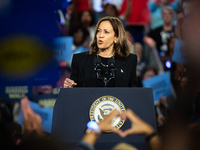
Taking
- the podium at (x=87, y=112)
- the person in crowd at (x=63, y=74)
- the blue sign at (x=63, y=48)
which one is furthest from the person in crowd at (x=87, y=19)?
the podium at (x=87, y=112)

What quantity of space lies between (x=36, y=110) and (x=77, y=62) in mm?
1908

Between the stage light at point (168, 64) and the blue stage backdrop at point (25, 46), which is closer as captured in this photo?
the blue stage backdrop at point (25, 46)

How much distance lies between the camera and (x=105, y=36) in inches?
69.2

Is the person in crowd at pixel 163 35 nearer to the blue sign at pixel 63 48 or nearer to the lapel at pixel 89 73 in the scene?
the blue sign at pixel 63 48

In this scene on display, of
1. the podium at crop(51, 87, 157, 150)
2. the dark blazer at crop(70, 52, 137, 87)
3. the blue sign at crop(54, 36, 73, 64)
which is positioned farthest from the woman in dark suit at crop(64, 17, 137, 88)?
the blue sign at crop(54, 36, 73, 64)

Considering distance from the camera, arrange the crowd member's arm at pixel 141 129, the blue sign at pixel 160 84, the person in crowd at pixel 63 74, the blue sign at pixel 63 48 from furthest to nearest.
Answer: the blue sign at pixel 160 84, the blue sign at pixel 63 48, the person in crowd at pixel 63 74, the crowd member's arm at pixel 141 129

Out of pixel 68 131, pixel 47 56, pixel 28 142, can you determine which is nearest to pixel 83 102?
pixel 68 131

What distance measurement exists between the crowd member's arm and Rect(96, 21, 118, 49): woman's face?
654 mm

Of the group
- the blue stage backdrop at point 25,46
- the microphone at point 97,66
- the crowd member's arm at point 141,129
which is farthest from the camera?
the blue stage backdrop at point 25,46

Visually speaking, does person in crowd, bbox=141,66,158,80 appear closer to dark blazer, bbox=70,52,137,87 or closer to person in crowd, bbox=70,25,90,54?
person in crowd, bbox=70,25,90,54

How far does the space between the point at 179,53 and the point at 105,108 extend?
8.14 ft

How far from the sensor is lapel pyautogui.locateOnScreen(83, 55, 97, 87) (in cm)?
166

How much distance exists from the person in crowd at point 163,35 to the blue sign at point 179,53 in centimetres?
24

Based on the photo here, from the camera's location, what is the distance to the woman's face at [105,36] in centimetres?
174
